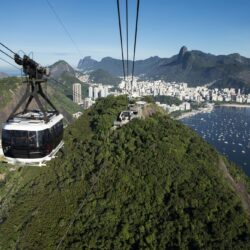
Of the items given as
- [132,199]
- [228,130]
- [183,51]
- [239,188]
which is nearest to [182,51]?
[183,51]

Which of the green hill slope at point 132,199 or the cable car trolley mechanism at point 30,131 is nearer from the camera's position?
the cable car trolley mechanism at point 30,131

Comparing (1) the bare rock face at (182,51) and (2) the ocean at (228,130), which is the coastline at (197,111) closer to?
(2) the ocean at (228,130)

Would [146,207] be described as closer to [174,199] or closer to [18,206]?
[174,199]

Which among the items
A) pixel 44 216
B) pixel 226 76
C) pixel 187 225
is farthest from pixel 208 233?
pixel 226 76

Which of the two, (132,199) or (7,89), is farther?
(7,89)

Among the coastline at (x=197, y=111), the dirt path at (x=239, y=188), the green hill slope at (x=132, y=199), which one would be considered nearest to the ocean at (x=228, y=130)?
the coastline at (x=197, y=111)

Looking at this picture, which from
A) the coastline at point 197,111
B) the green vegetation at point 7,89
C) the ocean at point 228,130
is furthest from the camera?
the coastline at point 197,111

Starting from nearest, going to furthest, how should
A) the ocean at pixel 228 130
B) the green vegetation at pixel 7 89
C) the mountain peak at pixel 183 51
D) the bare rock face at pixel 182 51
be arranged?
the ocean at pixel 228 130, the green vegetation at pixel 7 89, the bare rock face at pixel 182 51, the mountain peak at pixel 183 51

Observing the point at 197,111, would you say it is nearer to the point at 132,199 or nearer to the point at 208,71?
the point at 208,71

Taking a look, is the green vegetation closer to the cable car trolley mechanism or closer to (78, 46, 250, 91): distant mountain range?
the cable car trolley mechanism
